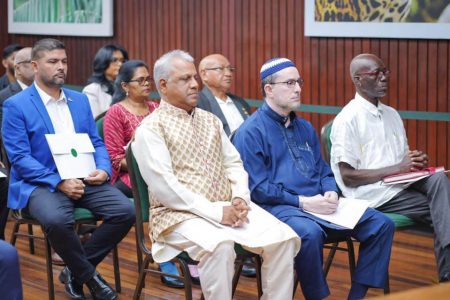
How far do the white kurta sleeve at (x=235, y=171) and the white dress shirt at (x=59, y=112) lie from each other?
109cm

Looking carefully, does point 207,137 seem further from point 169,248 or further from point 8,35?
point 8,35

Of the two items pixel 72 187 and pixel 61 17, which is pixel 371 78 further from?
pixel 61 17

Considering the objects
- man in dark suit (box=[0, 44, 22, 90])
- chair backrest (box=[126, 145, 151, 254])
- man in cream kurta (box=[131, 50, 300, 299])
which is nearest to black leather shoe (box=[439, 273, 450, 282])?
man in cream kurta (box=[131, 50, 300, 299])

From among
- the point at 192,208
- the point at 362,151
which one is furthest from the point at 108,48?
the point at 192,208

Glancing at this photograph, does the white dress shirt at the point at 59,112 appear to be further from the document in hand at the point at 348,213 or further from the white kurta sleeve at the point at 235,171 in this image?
the document in hand at the point at 348,213

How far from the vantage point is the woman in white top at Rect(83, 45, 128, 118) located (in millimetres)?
6910

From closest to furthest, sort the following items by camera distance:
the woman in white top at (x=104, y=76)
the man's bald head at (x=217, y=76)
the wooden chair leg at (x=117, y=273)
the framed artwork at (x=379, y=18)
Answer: the wooden chair leg at (x=117, y=273) < the man's bald head at (x=217, y=76) < the framed artwork at (x=379, y=18) < the woman in white top at (x=104, y=76)

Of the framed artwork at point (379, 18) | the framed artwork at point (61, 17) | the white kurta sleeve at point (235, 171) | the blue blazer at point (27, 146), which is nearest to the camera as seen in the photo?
the white kurta sleeve at point (235, 171)

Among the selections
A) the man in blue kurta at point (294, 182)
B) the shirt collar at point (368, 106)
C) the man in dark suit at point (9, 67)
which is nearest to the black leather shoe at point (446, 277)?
the man in blue kurta at point (294, 182)

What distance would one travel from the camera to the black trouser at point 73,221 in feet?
15.2

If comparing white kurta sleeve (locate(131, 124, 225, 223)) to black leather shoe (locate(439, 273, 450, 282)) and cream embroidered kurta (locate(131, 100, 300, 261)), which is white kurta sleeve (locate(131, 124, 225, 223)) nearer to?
cream embroidered kurta (locate(131, 100, 300, 261))

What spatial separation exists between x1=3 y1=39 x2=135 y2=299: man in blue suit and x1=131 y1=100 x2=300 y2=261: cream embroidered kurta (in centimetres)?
69

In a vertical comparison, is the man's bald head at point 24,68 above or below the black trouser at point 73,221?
above

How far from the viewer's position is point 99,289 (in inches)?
189
